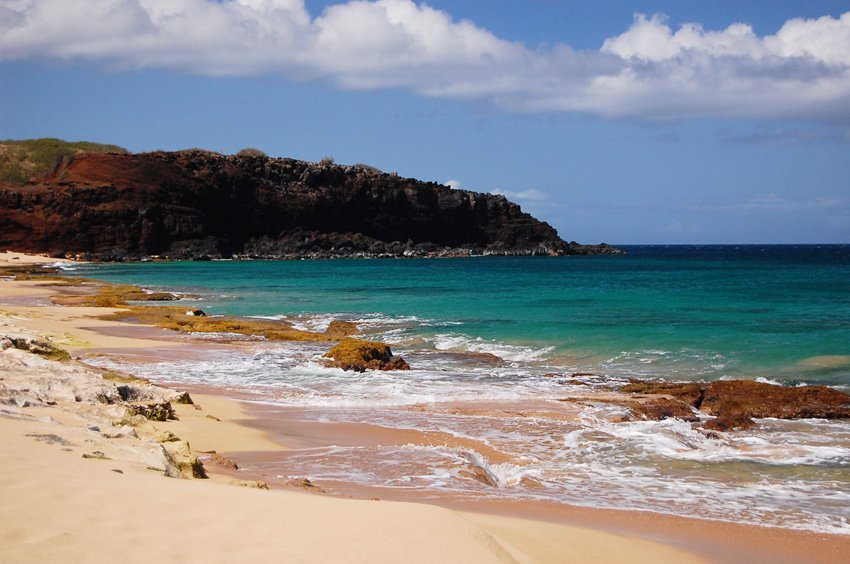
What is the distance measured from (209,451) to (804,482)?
6.73 metres

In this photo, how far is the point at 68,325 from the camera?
22625 mm

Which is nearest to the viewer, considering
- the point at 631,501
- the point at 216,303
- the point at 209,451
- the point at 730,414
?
the point at 631,501

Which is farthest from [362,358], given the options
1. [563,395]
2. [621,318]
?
[621,318]

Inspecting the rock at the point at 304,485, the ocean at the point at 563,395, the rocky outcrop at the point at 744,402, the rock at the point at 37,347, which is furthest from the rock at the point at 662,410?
the rock at the point at 37,347

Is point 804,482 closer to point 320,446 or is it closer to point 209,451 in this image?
point 320,446

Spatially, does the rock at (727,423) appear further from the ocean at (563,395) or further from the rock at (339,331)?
the rock at (339,331)

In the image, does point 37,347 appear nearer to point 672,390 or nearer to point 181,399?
point 181,399

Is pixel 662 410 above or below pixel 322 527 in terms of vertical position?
below

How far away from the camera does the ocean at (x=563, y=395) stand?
8.17 metres

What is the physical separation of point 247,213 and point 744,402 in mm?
105445

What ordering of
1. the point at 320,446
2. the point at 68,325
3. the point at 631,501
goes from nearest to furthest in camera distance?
the point at 631,501 < the point at 320,446 < the point at 68,325

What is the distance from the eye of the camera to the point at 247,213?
112688 millimetres

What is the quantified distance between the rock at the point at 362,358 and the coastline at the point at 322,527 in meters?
9.22

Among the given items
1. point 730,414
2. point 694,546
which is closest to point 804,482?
point 694,546
